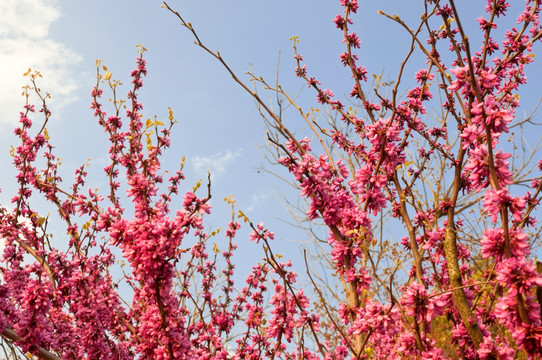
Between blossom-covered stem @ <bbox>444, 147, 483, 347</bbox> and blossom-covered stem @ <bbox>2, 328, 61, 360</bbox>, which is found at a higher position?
blossom-covered stem @ <bbox>444, 147, 483, 347</bbox>

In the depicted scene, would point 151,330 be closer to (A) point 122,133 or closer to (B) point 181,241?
(B) point 181,241

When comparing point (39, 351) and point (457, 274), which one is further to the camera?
point (39, 351)

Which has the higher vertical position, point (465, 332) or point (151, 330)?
point (465, 332)

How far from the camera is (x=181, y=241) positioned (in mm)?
2951

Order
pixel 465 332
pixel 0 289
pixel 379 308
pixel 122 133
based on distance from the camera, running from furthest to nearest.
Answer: pixel 122 133
pixel 0 289
pixel 465 332
pixel 379 308

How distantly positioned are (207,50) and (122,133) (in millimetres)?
3719

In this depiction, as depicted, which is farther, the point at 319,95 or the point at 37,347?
the point at 319,95

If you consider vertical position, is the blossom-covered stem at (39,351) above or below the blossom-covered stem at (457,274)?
below

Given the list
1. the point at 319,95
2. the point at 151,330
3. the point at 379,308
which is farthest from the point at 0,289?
the point at 319,95

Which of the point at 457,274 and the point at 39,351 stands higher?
the point at 457,274

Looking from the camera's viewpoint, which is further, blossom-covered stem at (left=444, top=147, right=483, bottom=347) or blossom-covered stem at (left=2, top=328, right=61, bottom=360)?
blossom-covered stem at (left=2, top=328, right=61, bottom=360)

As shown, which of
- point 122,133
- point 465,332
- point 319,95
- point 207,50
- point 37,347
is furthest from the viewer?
point 122,133

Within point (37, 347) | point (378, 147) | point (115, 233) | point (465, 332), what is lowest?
point (37, 347)

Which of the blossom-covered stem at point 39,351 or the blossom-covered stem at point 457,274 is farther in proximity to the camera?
the blossom-covered stem at point 39,351
